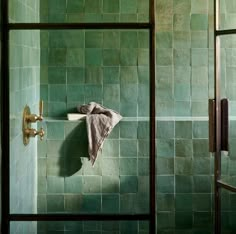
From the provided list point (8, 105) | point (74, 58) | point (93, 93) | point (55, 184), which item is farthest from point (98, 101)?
point (8, 105)

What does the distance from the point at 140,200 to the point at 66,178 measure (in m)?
0.43

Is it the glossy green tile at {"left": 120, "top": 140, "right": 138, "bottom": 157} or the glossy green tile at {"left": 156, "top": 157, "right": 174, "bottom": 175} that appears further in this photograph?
the glossy green tile at {"left": 156, "top": 157, "right": 174, "bottom": 175}

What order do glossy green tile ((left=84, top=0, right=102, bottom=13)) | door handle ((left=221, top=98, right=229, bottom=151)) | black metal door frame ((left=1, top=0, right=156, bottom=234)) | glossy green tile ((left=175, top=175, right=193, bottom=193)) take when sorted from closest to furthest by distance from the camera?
black metal door frame ((left=1, top=0, right=156, bottom=234)) < door handle ((left=221, top=98, right=229, bottom=151)) < glossy green tile ((left=84, top=0, right=102, bottom=13)) < glossy green tile ((left=175, top=175, right=193, bottom=193))

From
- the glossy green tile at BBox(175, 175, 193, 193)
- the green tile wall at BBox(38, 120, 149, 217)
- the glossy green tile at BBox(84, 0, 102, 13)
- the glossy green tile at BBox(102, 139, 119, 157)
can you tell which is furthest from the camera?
the glossy green tile at BBox(175, 175, 193, 193)

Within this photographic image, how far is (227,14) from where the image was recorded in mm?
3273

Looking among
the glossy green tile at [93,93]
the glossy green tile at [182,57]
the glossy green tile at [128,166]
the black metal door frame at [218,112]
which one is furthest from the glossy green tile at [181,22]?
the black metal door frame at [218,112]

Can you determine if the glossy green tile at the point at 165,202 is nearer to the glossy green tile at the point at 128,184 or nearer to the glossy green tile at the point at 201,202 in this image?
the glossy green tile at the point at 201,202

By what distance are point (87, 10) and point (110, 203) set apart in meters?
1.14

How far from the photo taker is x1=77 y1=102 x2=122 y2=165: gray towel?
379 centimetres

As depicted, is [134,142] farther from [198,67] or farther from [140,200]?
[198,67]

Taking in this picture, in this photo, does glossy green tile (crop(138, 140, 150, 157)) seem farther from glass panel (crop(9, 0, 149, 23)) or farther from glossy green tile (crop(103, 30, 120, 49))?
glass panel (crop(9, 0, 149, 23))

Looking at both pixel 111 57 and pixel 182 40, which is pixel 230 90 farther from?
pixel 182 40

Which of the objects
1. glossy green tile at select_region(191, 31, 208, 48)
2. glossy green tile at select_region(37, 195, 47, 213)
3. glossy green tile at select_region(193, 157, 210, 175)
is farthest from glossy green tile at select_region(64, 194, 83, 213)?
glossy green tile at select_region(191, 31, 208, 48)

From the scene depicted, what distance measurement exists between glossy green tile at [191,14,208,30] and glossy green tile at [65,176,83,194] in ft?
4.65
